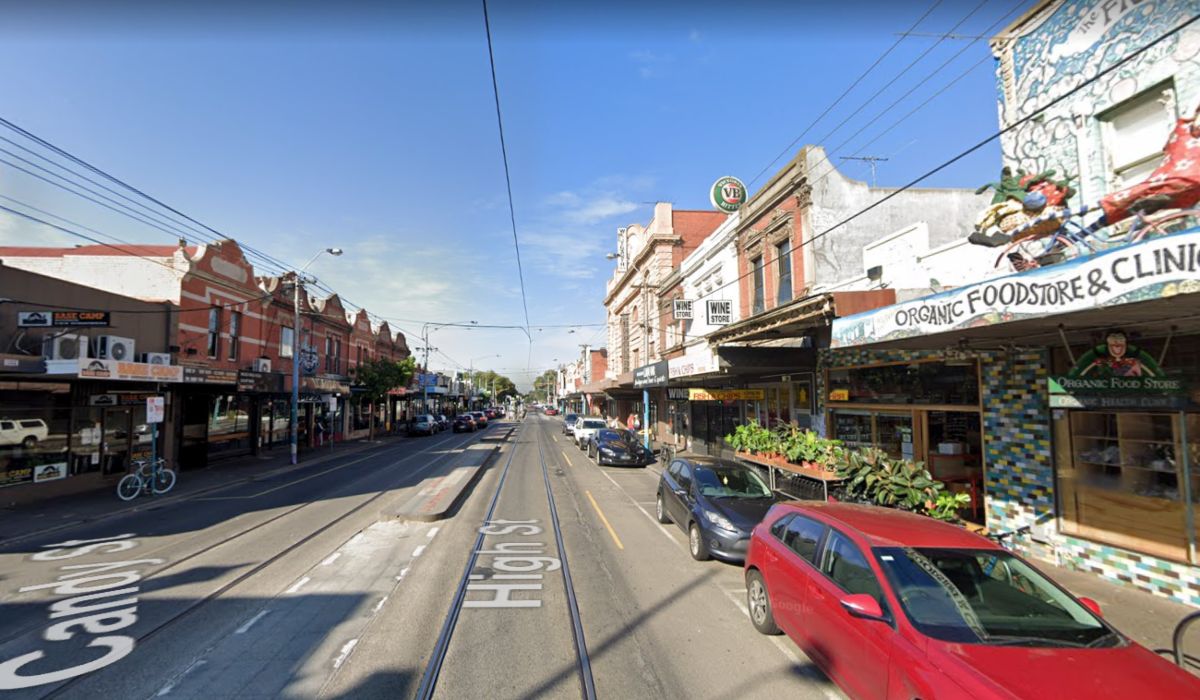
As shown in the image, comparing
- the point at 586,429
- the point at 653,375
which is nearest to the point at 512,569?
the point at 653,375

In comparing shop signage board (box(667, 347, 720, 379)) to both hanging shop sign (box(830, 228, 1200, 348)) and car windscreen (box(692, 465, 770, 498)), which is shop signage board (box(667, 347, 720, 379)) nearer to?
car windscreen (box(692, 465, 770, 498))

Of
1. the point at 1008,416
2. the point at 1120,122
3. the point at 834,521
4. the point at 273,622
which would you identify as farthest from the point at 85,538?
the point at 1120,122

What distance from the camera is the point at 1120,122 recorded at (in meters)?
7.99

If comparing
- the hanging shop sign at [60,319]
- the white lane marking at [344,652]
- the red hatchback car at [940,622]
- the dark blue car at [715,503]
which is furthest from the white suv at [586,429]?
the red hatchback car at [940,622]

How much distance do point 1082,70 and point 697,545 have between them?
938 cm

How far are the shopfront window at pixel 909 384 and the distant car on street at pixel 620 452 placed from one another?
9.99 metres

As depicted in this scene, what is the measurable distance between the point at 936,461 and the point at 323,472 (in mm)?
19889

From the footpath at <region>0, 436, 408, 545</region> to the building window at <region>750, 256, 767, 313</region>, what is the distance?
18.4 metres

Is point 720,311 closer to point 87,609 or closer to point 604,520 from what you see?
point 604,520

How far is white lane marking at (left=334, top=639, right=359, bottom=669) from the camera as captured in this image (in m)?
5.16

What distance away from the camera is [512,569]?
832 centimetres

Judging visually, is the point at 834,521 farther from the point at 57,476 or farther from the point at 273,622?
the point at 57,476

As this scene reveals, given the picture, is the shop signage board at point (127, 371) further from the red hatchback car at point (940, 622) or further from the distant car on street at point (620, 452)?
the red hatchback car at point (940, 622)

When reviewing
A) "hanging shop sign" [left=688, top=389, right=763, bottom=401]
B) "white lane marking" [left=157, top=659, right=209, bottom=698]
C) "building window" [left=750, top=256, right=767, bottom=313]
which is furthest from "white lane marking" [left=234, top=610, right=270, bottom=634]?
"building window" [left=750, top=256, right=767, bottom=313]
